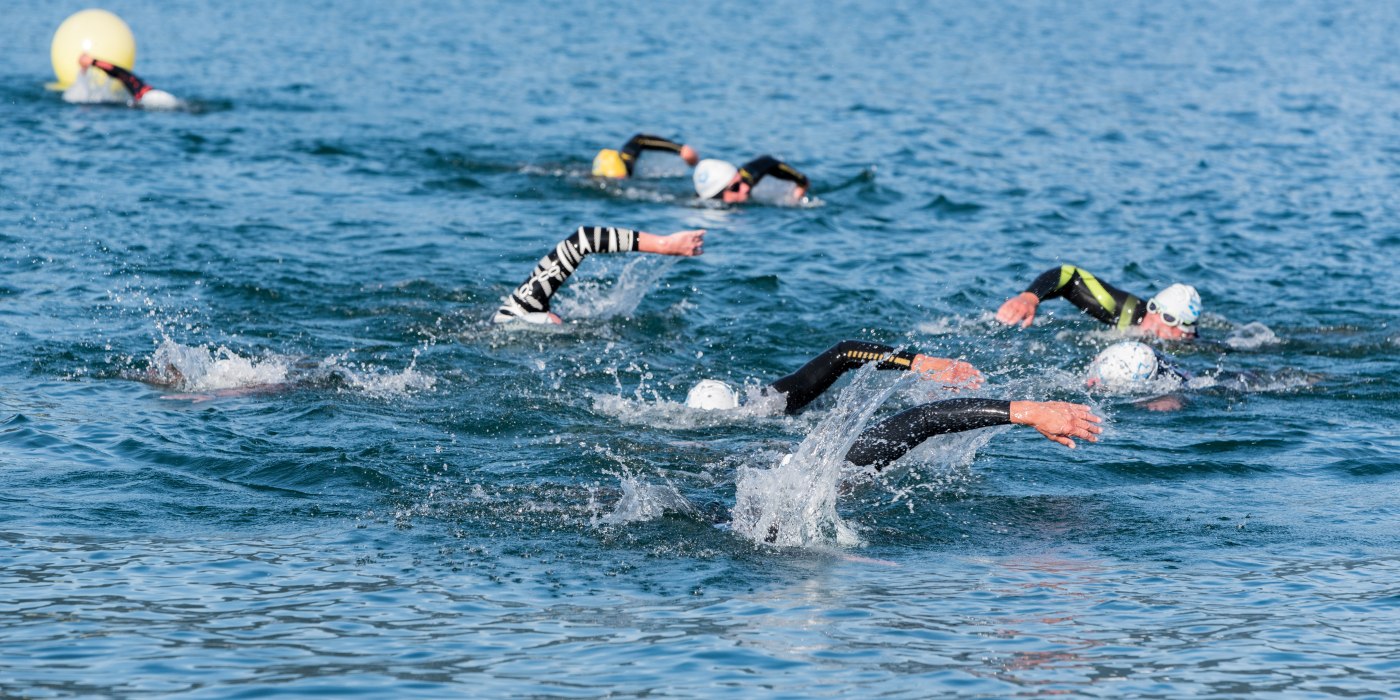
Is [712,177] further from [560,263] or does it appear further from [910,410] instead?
[910,410]

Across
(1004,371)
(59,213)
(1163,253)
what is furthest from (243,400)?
(1163,253)

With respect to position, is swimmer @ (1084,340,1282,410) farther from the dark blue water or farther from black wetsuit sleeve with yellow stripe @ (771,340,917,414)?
black wetsuit sleeve with yellow stripe @ (771,340,917,414)

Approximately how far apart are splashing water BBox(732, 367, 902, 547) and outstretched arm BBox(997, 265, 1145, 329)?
15.1ft

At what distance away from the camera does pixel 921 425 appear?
9.95 meters

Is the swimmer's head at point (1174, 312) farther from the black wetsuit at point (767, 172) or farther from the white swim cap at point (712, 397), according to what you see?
the black wetsuit at point (767, 172)

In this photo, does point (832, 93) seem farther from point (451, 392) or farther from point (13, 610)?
point (13, 610)

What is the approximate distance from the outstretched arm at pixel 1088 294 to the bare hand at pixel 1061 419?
502 cm

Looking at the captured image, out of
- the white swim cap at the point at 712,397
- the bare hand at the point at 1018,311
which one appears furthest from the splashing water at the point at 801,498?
the bare hand at the point at 1018,311

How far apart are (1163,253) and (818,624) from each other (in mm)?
12653

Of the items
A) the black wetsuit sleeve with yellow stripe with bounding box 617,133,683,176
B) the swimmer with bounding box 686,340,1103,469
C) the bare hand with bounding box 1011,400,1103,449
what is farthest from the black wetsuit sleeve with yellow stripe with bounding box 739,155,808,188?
the bare hand with bounding box 1011,400,1103,449

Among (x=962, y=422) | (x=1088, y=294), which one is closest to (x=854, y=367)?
(x=962, y=422)

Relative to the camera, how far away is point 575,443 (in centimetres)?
1188

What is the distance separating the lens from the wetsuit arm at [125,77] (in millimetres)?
26531

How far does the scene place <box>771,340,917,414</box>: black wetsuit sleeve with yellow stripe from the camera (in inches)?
463
